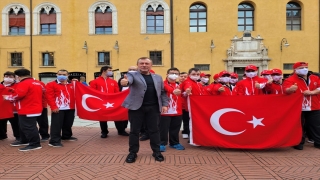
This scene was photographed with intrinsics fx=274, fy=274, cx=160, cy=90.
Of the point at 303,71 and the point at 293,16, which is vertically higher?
the point at 293,16

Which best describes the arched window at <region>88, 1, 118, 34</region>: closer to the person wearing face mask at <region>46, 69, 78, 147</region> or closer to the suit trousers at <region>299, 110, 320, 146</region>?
the person wearing face mask at <region>46, 69, 78, 147</region>

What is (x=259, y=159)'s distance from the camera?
5.62 metres

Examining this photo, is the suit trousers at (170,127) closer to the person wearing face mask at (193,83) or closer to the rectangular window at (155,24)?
the person wearing face mask at (193,83)

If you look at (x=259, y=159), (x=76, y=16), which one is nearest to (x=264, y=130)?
(x=259, y=159)

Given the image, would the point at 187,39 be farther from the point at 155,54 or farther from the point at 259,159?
the point at 259,159

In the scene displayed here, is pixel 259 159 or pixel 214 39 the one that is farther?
pixel 214 39

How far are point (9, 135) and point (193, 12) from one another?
18502mm

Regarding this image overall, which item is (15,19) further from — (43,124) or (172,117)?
(172,117)

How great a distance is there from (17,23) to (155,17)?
1210 cm

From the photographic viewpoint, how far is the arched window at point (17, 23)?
944 inches

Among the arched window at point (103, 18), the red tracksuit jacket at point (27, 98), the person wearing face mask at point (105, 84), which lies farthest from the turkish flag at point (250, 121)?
the arched window at point (103, 18)

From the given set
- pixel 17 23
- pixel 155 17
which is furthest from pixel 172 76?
pixel 17 23

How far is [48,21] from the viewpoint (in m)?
23.9

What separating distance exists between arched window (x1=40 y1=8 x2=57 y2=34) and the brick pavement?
19153 mm
